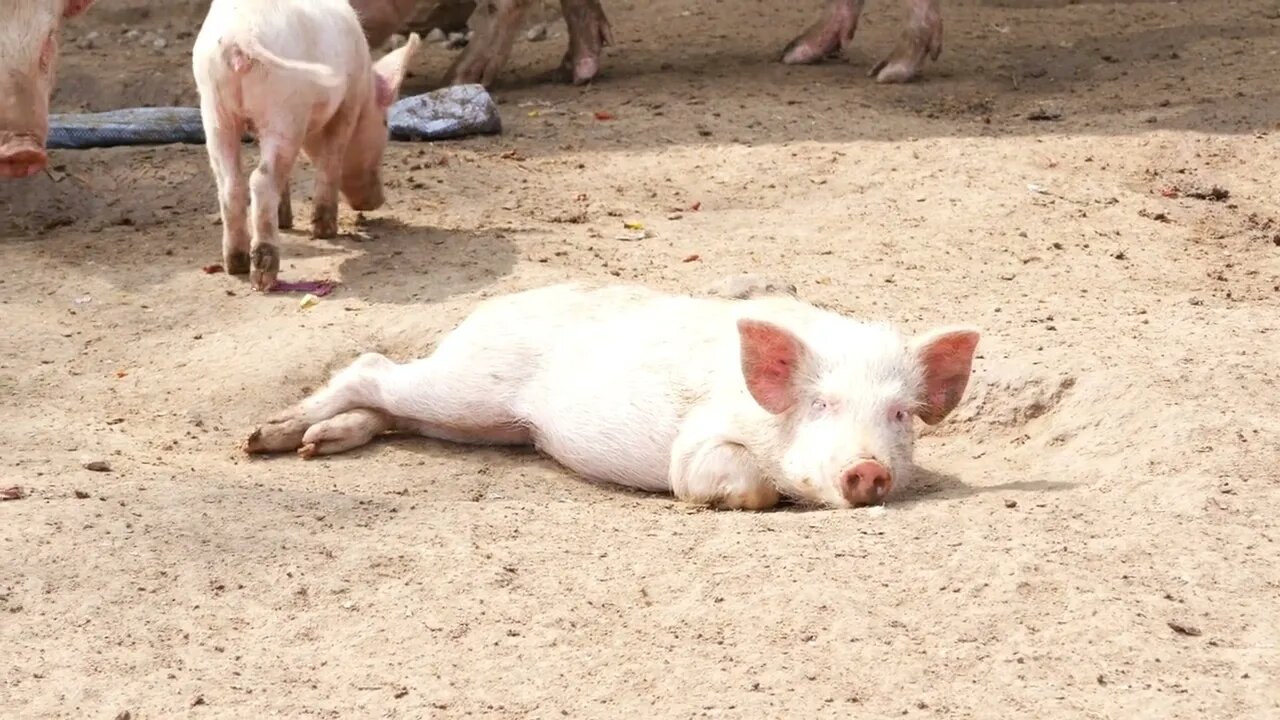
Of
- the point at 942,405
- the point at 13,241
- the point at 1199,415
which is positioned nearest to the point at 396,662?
the point at 942,405

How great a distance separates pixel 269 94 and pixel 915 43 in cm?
426

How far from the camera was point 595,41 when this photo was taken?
9391mm

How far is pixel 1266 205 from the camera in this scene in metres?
6.68

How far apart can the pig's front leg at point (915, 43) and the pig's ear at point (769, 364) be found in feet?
17.6

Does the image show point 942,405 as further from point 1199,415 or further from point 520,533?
point 520,533

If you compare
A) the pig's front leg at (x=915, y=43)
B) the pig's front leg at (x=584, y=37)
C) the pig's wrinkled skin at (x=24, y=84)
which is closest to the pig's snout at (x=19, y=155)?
the pig's wrinkled skin at (x=24, y=84)

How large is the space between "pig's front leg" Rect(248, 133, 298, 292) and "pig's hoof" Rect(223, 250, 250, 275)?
10.2 inches

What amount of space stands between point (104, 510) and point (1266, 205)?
4589 millimetres

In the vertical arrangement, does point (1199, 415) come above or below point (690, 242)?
above

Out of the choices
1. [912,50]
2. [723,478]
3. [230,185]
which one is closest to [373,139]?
[230,185]

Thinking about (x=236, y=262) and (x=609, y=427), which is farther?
(x=236, y=262)

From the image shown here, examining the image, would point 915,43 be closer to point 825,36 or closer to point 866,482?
point 825,36

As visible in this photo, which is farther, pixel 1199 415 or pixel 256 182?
pixel 256 182

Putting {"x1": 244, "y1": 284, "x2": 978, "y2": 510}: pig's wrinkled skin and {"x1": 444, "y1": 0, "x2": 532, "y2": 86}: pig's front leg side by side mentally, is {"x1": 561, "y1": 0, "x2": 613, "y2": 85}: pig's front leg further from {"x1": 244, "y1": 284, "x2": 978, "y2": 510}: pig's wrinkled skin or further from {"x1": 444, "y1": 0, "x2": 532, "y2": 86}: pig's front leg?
{"x1": 244, "y1": 284, "x2": 978, "y2": 510}: pig's wrinkled skin
